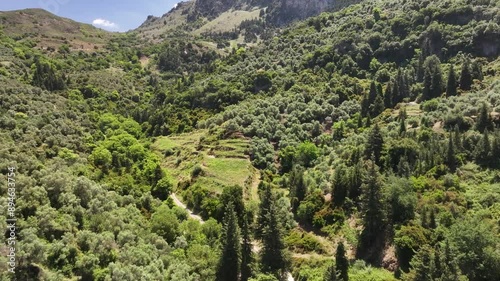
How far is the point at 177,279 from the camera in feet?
162

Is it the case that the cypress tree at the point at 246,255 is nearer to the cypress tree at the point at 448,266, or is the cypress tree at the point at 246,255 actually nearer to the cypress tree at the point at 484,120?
the cypress tree at the point at 448,266

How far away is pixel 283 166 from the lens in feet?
320

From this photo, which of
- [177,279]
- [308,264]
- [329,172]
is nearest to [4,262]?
[177,279]

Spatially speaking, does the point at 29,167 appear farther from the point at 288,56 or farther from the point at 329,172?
the point at 288,56

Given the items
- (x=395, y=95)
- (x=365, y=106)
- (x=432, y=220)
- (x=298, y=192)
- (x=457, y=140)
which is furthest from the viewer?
(x=395, y=95)

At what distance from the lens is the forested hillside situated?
50.0m

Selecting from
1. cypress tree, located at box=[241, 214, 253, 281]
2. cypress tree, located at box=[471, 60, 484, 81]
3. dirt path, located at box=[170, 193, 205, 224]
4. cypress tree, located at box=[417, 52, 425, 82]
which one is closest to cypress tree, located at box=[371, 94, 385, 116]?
cypress tree, located at box=[417, 52, 425, 82]

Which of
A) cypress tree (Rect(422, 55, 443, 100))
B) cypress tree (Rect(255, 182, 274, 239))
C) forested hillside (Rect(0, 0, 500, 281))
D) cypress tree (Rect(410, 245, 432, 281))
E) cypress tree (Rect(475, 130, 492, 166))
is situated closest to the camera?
cypress tree (Rect(410, 245, 432, 281))

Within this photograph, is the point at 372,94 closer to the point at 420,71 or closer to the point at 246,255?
the point at 420,71

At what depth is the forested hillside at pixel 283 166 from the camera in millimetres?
50000

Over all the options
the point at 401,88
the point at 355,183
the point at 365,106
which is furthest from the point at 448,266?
the point at 401,88

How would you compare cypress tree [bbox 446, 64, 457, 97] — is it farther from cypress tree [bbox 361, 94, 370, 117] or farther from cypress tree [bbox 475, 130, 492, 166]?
cypress tree [bbox 475, 130, 492, 166]

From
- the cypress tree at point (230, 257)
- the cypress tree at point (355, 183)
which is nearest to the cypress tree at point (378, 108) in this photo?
the cypress tree at point (355, 183)

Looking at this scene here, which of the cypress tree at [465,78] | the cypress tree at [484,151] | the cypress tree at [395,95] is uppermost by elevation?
the cypress tree at [465,78]
